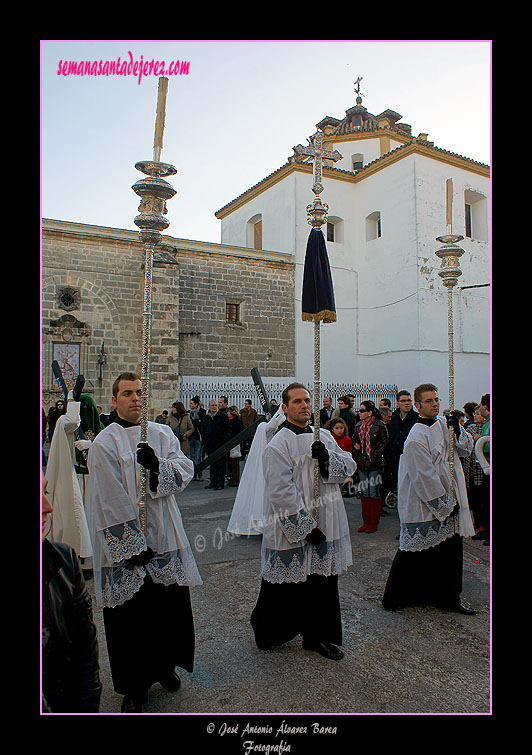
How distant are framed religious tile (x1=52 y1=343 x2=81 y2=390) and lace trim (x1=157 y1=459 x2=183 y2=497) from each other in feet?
42.9

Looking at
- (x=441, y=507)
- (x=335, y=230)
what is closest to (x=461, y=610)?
(x=441, y=507)

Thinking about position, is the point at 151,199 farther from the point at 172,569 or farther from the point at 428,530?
the point at 428,530

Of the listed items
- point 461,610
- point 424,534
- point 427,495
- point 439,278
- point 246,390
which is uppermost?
point 439,278

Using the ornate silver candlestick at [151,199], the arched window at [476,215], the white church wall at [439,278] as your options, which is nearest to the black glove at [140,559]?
the ornate silver candlestick at [151,199]

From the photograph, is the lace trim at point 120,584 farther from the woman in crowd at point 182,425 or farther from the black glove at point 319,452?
the woman in crowd at point 182,425

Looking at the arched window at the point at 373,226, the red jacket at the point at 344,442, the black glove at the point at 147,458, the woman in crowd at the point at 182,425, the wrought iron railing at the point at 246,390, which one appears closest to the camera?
the black glove at the point at 147,458

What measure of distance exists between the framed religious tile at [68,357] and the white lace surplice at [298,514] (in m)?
12.9

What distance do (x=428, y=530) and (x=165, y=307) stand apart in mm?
12932

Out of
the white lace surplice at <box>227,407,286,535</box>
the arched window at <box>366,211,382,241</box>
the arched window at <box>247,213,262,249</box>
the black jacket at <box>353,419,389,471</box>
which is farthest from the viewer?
the arched window at <box>247,213,262,249</box>

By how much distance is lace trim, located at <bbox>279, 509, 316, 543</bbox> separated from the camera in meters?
3.46

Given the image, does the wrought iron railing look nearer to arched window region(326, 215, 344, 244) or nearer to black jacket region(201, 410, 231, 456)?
black jacket region(201, 410, 231, 456)

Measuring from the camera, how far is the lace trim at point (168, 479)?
3.01 meters

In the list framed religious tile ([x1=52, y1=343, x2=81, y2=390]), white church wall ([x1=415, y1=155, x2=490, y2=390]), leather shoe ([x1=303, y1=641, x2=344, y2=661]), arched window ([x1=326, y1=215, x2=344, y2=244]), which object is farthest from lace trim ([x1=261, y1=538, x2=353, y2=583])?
arched window ([x1=326, y1=215, x2=344, y2=244])

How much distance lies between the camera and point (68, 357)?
50.3ft
